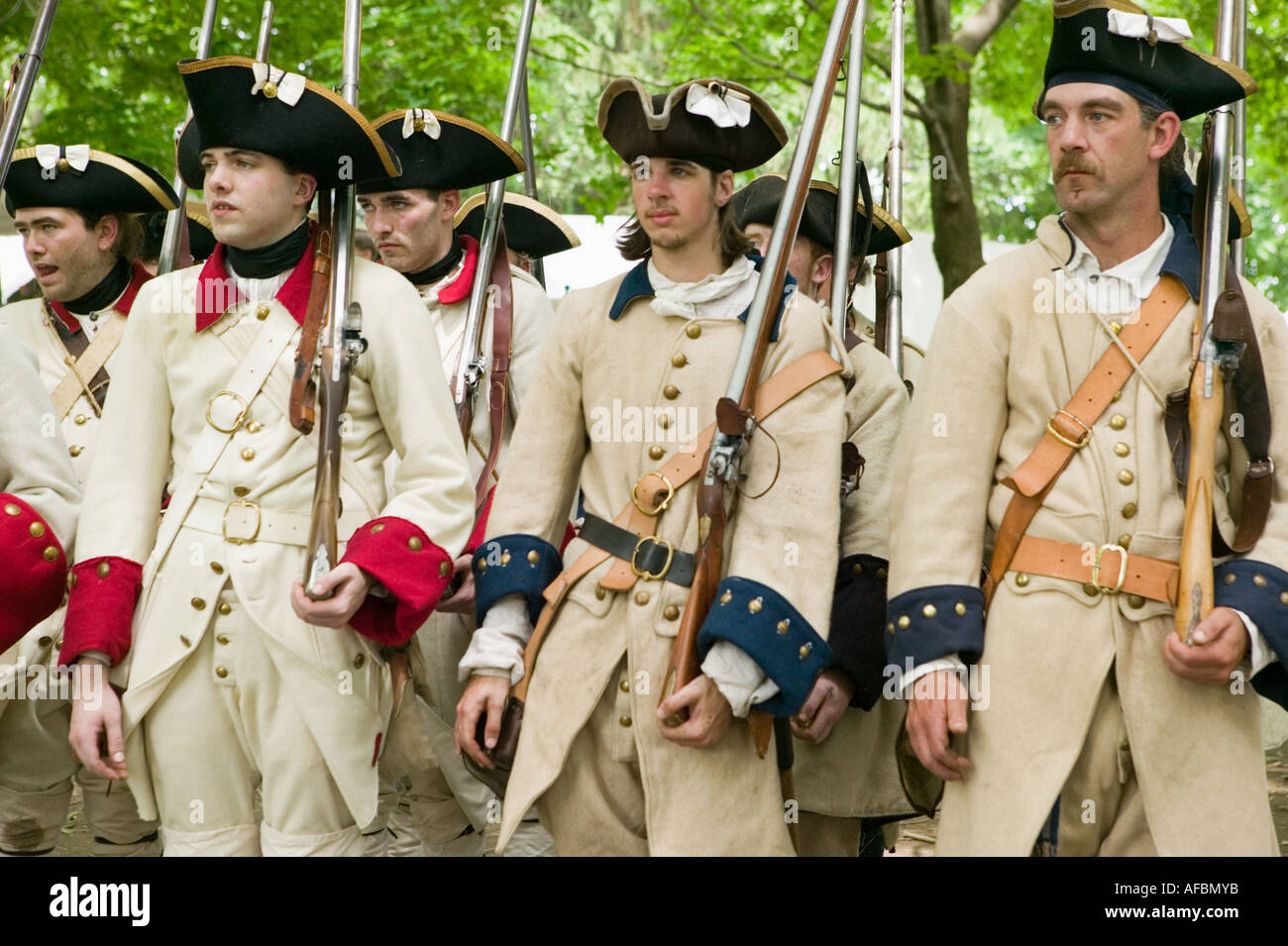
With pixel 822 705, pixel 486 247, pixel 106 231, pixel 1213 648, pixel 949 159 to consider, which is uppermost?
pixel 949 159

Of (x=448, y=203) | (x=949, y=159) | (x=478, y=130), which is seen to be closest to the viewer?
(x=478, y=130)

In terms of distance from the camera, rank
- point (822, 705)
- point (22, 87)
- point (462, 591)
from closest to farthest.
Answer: point (822, 705) → point (462, 591) → point (22, 87)

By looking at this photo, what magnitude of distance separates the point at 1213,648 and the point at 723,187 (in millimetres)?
1658

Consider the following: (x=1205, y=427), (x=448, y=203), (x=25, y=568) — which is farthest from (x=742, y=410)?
(x=448, y=203)

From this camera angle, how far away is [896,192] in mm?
6344

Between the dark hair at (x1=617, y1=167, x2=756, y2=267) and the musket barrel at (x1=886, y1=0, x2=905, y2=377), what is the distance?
70.4 inches

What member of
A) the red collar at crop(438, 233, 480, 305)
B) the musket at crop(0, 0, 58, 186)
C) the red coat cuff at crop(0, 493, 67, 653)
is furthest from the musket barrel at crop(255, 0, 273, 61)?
the red coat cuff at crop(0, 493, 67, 653)

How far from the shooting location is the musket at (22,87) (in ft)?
15.3

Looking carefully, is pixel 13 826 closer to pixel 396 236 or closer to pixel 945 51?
pixel 396 236

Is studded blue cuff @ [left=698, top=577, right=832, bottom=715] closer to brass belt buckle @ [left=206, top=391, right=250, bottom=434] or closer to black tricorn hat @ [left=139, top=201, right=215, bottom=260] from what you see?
brass belt buckle @ [left=206, top=391, right=250, bottom=434]

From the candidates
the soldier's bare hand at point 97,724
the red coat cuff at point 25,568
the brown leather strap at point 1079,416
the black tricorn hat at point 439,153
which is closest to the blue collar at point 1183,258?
the brown leather strap at point 1079,416

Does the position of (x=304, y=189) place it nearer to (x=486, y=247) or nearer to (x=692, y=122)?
(x=692, y=122)

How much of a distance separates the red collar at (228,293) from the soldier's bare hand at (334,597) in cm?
68
